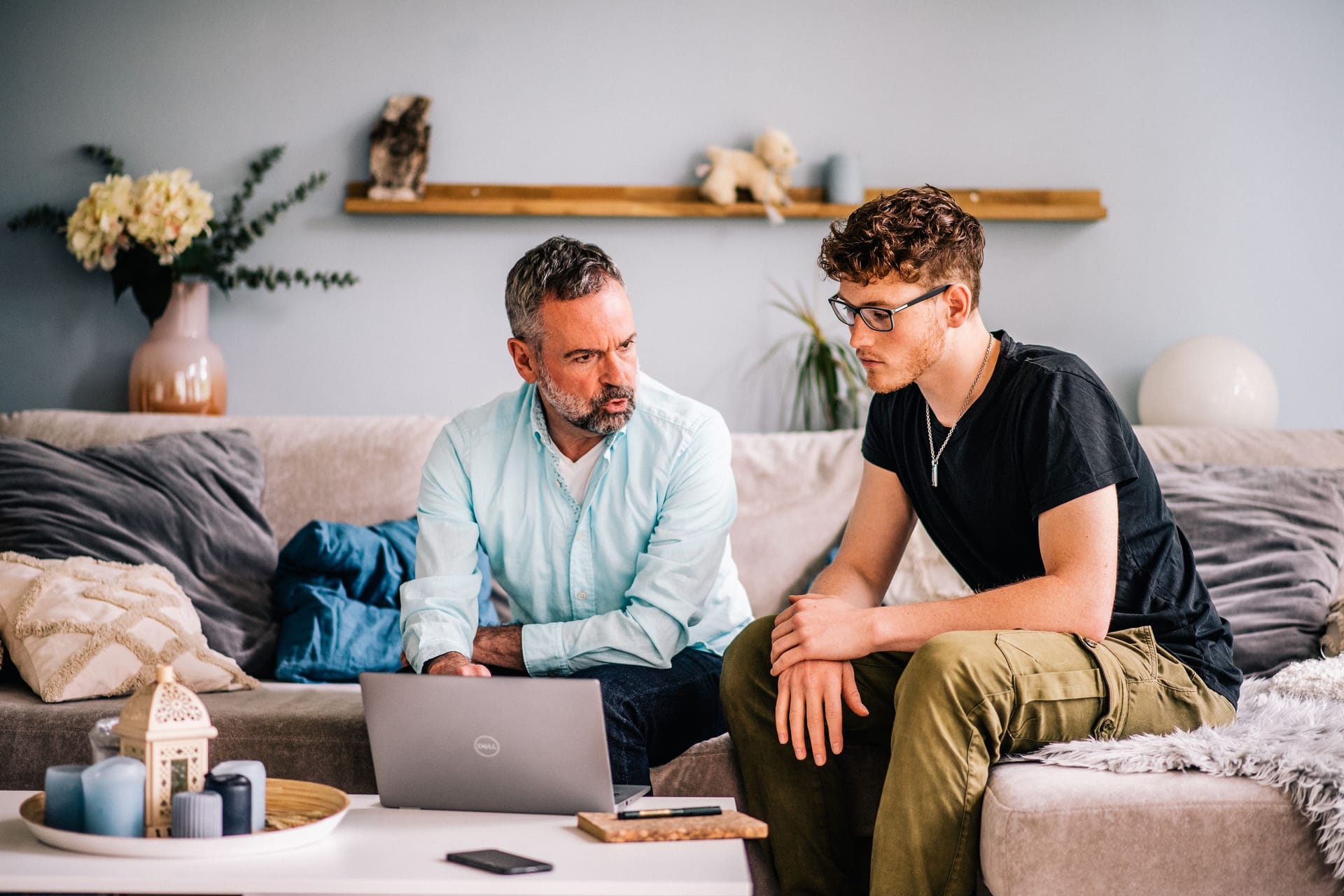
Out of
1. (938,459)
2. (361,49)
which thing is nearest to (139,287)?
(361,49)

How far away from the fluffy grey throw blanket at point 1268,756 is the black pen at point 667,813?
48 centimetres

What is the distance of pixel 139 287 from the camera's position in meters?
2.93

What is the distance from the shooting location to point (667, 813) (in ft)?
4.33

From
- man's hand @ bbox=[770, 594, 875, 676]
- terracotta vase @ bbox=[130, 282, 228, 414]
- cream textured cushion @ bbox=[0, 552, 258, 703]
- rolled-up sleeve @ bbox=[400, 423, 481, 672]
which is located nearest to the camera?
man's hand @ bbox=[770, 594, 875, 676]

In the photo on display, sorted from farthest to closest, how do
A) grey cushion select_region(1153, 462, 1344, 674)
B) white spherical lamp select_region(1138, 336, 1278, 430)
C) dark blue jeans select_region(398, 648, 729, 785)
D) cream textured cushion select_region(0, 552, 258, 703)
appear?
white spherical lamp select_region(1138, 336, 1278, 430) < grey cushion select_region(1153, 462, 1344, 674) < cream textured cushion select_region(0, 552, 258, 703) < dark blue jeans select_region(398, 648, 729, 785)

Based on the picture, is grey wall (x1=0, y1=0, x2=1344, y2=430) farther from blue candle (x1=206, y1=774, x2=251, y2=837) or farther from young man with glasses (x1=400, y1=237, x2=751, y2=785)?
blue candle (x1=206, y1=774, x2=251, y2=837)

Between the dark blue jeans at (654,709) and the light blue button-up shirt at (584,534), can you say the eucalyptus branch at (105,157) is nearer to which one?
the light blue button-up shirt at (584,534)

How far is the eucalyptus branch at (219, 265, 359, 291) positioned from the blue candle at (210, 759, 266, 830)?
2.05 metres

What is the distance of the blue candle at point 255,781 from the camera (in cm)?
125

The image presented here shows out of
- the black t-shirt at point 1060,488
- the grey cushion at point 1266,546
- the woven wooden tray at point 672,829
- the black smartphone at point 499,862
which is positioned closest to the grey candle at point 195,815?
the black smartphone at point 499,862

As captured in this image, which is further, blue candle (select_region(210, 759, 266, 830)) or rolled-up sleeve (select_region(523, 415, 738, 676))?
rolled-up sleeve (select_region(523, 415, 738, 676))

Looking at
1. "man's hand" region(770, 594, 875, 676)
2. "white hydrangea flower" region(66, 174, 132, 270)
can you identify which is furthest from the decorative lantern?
"white hydrangea flower" region(66, 174, 132, 270)

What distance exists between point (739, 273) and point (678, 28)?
672 mm

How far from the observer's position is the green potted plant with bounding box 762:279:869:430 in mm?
3094
